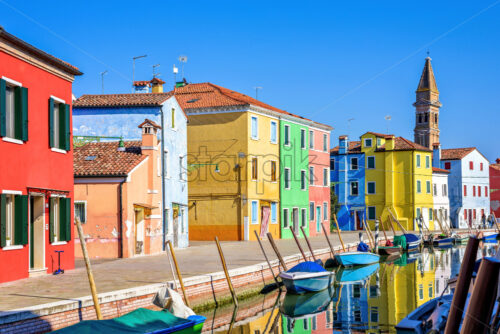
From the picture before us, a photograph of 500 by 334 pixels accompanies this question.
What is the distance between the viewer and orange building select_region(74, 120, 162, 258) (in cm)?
2581

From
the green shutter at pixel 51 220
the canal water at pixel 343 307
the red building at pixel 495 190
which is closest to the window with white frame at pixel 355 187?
the red building at pixel 495 190

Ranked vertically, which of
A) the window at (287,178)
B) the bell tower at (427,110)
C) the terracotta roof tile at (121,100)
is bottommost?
the window at (287,178)

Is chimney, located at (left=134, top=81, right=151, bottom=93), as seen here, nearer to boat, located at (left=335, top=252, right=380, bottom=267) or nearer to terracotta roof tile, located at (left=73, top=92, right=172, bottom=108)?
terracotta roof tile, located at (left=73, top=92, right=172, bottom=108)

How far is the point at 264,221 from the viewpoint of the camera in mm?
40875

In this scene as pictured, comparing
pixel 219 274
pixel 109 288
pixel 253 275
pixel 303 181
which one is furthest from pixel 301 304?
pixel 303 181

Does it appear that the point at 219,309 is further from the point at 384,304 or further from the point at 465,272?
the point at 465,272

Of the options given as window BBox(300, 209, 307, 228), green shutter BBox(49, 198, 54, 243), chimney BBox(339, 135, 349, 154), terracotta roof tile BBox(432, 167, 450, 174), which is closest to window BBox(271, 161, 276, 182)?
window BBox(300, 209, 307, 228)

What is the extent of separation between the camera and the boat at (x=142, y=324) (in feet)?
35.5

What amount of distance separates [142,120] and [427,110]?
214 feet

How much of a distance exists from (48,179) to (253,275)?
7284 mm

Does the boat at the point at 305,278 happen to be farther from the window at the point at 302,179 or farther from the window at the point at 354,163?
the window at the point at 354,163

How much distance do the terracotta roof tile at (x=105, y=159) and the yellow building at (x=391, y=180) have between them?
34.7 m

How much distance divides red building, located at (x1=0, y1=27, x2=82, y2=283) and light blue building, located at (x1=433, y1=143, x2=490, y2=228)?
5553 cm

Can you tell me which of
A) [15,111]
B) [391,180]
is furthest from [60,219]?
[391,180]
